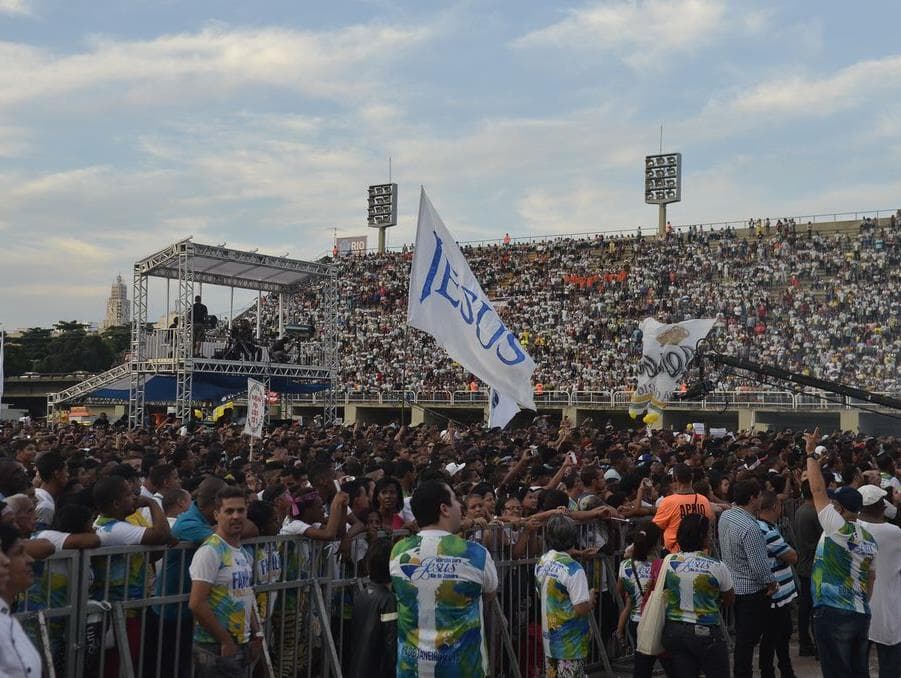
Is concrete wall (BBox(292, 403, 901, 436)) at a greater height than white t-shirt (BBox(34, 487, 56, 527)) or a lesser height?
lesser

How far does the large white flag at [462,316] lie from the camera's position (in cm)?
1305

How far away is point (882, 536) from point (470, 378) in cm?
3645

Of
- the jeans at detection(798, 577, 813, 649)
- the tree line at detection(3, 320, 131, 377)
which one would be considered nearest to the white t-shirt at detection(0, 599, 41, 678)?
the jeans at detection(798, 577, 813, 649)

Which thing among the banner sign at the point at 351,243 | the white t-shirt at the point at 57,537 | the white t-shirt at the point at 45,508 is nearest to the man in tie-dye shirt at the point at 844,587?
the white t-shirt at the point at 57,537

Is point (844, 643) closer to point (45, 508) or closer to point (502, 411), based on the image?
point (45, 508)

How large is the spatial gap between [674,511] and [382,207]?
192 feet

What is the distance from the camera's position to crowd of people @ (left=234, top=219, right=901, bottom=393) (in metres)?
38.1

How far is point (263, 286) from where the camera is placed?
31172mm

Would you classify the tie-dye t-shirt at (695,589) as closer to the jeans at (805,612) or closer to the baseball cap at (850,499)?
the baseball cap at (850,499)

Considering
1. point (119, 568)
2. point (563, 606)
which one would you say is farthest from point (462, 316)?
Result: point (119, 568)

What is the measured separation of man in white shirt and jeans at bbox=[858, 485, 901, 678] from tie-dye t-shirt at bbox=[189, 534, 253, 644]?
378cm

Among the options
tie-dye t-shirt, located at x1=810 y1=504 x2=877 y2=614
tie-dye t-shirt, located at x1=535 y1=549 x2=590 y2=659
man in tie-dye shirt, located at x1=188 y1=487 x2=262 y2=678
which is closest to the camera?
man in tie-dye shirt, located at x1=188 y1=487 x2=262 y2=678

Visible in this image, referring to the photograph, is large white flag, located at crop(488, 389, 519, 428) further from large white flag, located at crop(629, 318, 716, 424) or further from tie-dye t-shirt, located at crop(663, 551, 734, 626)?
tie-dye t-shirt, located at crop(663, 551, 734, 626)

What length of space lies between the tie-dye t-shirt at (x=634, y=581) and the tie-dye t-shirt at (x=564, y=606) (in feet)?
3.09
